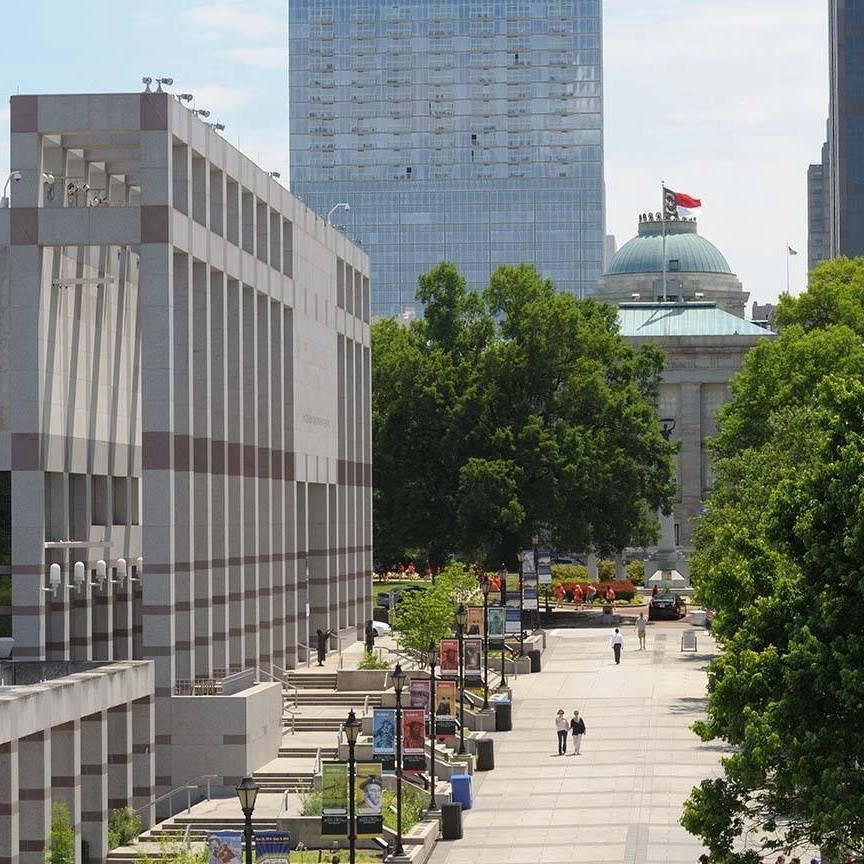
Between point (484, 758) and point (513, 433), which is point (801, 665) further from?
point (513, 433)

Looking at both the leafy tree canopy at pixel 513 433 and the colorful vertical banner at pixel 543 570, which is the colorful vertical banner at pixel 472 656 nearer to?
the colorful vertical banner at pixel 543 570

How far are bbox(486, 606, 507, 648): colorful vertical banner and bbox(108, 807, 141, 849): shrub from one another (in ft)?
83.9

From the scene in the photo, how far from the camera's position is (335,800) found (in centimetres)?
4234

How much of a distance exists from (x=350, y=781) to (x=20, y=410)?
1498 cm

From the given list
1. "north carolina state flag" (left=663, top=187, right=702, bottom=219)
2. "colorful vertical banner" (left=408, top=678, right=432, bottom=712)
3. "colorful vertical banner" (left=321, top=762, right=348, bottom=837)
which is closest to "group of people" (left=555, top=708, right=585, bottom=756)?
"colorful vertical banner" (left=408, top=678, right=432, bottom=712)

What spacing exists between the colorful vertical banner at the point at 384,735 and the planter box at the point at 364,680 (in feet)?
56.5

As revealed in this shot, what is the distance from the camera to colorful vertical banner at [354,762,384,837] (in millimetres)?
42156

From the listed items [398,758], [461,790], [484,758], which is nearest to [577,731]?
[484,758]

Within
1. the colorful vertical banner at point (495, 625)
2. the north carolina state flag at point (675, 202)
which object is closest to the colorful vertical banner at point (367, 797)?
the colorful vertical banner at point (495, 625)

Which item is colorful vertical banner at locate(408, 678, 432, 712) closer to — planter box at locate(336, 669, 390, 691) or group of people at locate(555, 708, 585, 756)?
group of people at locate(555, 708, 585, 756)

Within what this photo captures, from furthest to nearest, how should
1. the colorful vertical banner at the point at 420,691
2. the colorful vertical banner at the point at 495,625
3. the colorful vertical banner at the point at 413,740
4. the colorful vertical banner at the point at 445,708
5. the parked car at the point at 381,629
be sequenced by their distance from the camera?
the parked car at the point at 381,629
the colorful vertical banner at the point at 495,625
the colorful vertical banner at the point at 445,708
the colorful vertical banner at the point at 420,691
the colorful vertical banner at the point at 413,740

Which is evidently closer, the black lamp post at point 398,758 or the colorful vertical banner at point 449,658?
the black lamp post at point 398,758

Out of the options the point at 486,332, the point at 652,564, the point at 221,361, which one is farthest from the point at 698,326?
the point at 221,361

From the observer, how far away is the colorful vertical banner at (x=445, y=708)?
2263 inches
